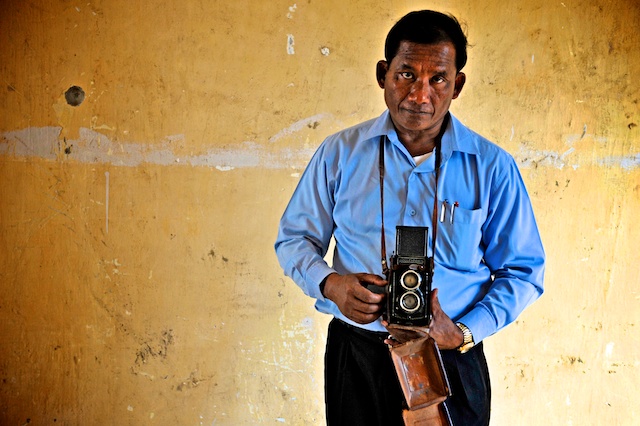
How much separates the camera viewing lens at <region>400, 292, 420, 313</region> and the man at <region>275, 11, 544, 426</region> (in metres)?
0.16

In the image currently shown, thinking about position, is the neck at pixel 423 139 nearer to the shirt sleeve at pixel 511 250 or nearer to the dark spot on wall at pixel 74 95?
the shirt sleeve at pixel 511 250

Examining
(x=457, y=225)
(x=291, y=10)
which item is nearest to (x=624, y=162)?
(x=457, y=225)

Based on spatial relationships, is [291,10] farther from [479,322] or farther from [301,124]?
[479,322]

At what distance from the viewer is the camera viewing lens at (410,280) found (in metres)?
1.48

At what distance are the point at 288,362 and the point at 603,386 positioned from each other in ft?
4.46

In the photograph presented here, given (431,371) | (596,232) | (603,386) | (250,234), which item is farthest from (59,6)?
(603,386)

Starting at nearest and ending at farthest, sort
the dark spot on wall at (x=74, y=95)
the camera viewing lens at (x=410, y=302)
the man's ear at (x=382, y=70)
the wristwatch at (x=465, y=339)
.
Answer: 1. the camera viewing lens at (x=410, y=302)
2. the wristwatch at (x=465, y=339)
3. the man's ear at (x=382, y=70)
4. the dark spot on wall at (x=74, y=95)

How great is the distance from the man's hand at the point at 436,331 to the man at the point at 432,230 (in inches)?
1.5

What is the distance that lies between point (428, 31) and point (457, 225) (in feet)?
1.76

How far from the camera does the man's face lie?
1.70 m

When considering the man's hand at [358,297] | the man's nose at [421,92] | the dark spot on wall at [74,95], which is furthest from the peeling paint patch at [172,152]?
the man's hand at [358,297]

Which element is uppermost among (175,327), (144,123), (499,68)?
(499,68)

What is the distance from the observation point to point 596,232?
2.61 m

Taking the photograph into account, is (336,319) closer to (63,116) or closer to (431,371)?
(431,371)
